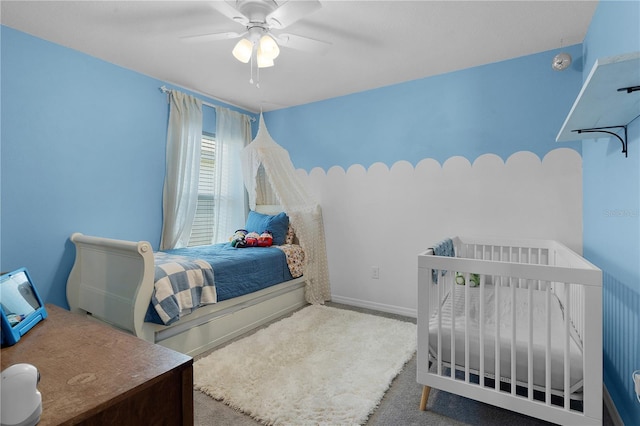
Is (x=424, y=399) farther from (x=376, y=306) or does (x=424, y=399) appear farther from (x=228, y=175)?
(x=228, y=175)

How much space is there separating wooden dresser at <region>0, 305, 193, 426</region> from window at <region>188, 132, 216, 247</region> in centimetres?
241

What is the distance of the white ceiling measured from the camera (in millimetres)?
2018

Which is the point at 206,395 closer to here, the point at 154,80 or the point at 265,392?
the point at 265,392

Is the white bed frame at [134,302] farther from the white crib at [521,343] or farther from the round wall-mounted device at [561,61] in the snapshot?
the round wall-mounted device at [561,61]

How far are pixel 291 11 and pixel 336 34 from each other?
2.35 feet

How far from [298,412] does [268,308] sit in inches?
53.7

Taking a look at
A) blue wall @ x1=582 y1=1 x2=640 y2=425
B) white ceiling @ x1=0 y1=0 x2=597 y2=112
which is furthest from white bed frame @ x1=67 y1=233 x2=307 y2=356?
blue wall @ x1=582 y1=1 x2=640 y2=425

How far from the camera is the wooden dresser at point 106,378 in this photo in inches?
29.5

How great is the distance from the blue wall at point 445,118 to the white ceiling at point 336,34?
0.47 feet

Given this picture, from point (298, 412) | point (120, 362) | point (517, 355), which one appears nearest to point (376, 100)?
point (517, 355)

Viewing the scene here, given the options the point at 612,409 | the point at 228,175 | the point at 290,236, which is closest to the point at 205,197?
the point at 228,175

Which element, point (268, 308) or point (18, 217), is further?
point (268, 308)

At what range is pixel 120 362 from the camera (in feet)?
3.11

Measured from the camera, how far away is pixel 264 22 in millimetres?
1908
